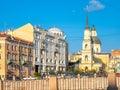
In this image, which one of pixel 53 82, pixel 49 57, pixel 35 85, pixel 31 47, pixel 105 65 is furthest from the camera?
pixel 105 65

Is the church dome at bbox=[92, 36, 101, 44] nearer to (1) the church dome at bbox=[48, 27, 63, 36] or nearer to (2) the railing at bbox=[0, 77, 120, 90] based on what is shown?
(1) the church dome at bbox=[48, 27, 63, 36]

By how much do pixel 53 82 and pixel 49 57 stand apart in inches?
2116

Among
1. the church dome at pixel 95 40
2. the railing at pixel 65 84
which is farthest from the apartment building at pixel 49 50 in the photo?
the railing at pixel 65 84

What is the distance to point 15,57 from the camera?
7412cm

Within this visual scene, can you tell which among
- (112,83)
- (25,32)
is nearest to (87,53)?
(25,32)

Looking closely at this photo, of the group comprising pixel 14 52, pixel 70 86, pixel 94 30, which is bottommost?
pixel 70 86

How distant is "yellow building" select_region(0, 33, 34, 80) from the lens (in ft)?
231

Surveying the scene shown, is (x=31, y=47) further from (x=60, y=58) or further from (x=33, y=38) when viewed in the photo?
(x=60, y=58)

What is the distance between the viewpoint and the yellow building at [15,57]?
70.4 m

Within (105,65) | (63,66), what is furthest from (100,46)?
(63,66)

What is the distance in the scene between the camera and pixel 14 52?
73812mm

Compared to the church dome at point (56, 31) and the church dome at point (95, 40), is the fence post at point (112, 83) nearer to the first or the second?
the church dome at point (56, 31)

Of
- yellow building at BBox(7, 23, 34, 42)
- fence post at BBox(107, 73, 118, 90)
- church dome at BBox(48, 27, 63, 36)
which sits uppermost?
church dome at BBox(48, 27, 63, 36)

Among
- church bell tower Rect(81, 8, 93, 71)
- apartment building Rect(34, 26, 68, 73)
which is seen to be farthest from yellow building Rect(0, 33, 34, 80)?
church bell tower Rect(81, 8, 93, 71)
